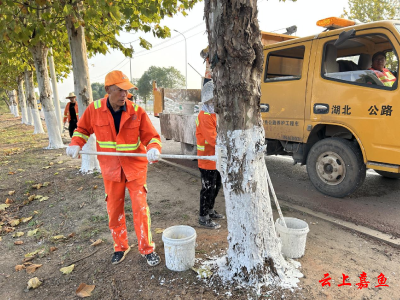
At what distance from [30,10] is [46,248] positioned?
14.3ft

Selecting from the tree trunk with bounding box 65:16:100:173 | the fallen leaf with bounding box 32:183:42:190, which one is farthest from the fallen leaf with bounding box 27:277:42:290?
the tree trunk with bounding box 65:16:100:173

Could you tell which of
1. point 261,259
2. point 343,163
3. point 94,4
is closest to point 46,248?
point 261,259

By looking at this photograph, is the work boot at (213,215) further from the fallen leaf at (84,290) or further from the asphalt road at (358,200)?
the fallen leaf at (84,290)

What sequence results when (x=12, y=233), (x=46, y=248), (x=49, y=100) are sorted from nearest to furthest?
1. (x=46, y=248)
2. (x=12, y=233)
3. (x=49, y=100)

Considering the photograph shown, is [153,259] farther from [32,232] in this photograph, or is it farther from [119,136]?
[32,232]

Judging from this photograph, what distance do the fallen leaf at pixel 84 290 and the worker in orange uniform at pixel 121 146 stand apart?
35 cm

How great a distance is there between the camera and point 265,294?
2.04 meters

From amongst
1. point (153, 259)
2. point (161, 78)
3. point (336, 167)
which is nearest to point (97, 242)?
point (153, 259)

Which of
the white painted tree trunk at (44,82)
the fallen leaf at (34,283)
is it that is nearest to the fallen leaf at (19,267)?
the fallen leaf at (34,283)

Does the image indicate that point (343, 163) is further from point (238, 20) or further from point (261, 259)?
point (238, 20)

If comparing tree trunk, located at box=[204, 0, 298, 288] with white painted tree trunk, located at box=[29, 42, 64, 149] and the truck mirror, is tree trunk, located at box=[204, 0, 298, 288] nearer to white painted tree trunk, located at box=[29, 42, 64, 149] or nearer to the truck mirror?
the truck mirror

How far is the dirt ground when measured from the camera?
2164mm

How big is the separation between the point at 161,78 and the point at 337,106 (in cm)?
5857

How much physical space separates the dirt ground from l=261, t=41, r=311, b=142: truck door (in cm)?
152
